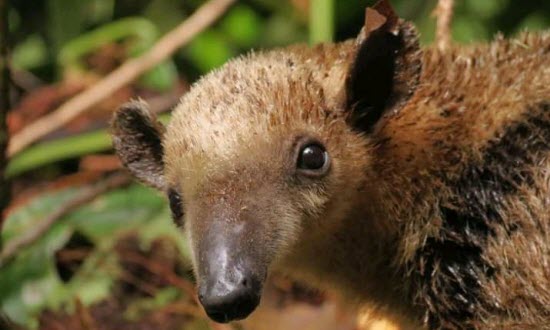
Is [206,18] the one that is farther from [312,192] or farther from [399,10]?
[312,192]

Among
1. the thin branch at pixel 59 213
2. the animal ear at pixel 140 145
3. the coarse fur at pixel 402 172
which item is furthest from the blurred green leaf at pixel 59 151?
the coarse fur at pixel 402 172

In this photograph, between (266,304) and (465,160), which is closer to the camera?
(465,160)

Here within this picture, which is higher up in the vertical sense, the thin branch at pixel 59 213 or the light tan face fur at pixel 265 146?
the light tan face fur at pixel 265 146

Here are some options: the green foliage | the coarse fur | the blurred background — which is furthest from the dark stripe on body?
the green foliage

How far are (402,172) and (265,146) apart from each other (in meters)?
0.43

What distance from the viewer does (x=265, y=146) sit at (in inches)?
97.9

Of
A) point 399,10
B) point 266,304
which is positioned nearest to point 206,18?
point 399,10

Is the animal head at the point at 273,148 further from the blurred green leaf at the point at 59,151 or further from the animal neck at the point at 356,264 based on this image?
the blurred green leaf at the point at 59,151

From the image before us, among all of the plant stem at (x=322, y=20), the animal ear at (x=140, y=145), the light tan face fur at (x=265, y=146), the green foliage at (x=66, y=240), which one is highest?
the plant stem at (x=322, y=20)

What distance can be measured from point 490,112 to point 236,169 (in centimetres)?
70

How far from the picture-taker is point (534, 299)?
8.45 ft

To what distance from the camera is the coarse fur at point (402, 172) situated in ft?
8.20

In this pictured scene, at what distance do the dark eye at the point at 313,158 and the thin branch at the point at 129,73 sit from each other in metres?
1.96

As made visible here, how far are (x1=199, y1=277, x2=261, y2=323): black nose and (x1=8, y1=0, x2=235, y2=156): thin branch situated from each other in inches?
91.5
